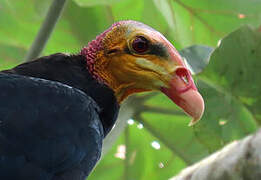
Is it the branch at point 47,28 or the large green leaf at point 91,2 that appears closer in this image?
the branch at point 47,28

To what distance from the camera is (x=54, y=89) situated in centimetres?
222

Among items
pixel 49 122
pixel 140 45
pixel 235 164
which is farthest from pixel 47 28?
pixel 235 164

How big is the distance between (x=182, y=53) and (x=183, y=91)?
2.18 ft

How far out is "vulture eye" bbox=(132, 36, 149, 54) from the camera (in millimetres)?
2275

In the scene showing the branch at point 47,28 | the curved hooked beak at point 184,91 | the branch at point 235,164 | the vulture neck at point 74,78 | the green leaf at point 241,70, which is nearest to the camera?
the branch at point 235,164

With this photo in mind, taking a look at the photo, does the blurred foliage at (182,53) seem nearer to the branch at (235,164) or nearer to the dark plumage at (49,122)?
the dark plumage at (49,122)

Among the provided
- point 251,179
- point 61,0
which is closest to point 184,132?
point 61,0

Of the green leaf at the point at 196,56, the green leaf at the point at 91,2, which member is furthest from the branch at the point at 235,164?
the green leaf at the point at 91,2

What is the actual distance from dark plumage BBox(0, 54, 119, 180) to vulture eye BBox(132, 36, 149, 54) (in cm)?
18

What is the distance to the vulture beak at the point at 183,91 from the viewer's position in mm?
2182

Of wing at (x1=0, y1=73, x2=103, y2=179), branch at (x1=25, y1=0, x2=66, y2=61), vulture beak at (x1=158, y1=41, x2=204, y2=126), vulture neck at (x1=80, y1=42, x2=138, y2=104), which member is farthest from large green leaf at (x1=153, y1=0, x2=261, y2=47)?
wing at (x1=0, y1=73, x2=103, y2=179)

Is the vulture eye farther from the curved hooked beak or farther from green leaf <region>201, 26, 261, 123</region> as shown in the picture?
green leaf <region>201, 26, 261, 123</region>

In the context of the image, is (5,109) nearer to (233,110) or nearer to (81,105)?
(81,105)

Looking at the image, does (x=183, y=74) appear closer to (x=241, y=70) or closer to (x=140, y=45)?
(x=140, y=45)
